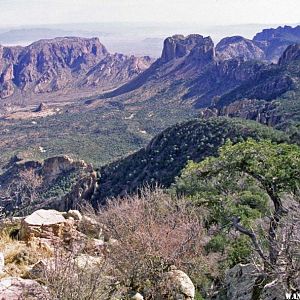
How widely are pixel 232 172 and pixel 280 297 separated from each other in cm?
528

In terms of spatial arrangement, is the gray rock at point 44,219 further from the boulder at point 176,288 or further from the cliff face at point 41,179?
the cliff face at point 41,179

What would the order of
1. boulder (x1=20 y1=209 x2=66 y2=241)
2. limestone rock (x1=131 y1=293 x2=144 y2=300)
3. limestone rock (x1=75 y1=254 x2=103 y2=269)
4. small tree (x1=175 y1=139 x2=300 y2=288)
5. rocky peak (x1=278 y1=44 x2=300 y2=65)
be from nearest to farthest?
limestone rock (x1=131 y1=293 x2=144 y2=300), limestone rock (x1=75 y1=254 x2=103 y2=269), small tree (x1=175 y1=139 x2=300 y2=288), boulder (x1=20 y1=209 x2=66 y2=241), rocky peak (x1=278 y1=44 x2=300 y2=65)

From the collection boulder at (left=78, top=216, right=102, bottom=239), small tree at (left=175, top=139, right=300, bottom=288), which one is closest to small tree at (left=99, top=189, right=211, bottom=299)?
small tree at (left=175, top=139, right=300, bottom=288)

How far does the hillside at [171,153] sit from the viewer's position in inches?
2234

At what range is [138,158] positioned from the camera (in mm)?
70000

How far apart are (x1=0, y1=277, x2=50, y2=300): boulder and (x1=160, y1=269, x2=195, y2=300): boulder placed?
340 cm

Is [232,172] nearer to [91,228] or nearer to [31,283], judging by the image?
[91,228]

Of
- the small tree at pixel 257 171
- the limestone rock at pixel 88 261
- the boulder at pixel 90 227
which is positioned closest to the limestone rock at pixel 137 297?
the limestone rock at pixel 88 261

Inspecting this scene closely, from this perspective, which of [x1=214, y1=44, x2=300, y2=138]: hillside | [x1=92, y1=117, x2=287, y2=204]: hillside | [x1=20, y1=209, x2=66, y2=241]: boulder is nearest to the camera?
[x1=20, y1=209, x2=66, y2=241]: boulder

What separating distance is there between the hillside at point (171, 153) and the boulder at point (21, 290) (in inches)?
1704

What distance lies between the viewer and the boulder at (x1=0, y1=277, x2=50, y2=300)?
29.7 feet

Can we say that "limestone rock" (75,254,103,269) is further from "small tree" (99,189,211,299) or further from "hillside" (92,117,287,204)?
"hillside" (92,117,287,204)

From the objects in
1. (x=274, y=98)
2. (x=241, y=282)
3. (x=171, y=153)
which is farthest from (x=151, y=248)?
(x=274, y=98)

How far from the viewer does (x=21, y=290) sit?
9.53 metres
